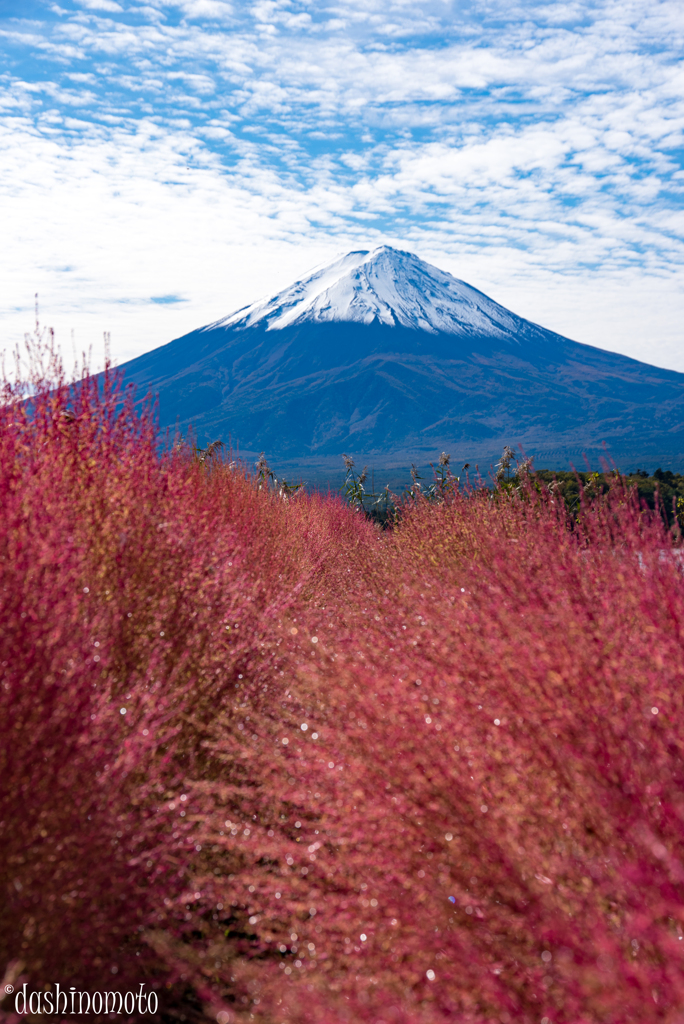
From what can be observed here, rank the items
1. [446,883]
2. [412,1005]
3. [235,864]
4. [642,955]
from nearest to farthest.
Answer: [642,955] → [412,1005] → [446,883] → [235,864]

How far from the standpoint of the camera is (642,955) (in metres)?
2.30

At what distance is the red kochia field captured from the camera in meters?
2.39

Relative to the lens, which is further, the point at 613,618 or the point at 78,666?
the point at 613,618

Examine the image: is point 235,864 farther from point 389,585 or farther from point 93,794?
point 389,585

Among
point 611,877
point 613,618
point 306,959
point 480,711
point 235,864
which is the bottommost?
point 306,959

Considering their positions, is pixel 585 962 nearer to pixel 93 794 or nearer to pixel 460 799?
pixel 460 799

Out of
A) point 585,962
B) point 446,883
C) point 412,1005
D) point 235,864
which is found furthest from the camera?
point 235,864

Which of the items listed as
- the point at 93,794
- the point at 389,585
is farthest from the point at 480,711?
the point at 389,585

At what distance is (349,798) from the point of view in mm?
3109

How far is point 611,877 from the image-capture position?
2.36 m

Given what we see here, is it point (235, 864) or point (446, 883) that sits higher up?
point (446, 883)

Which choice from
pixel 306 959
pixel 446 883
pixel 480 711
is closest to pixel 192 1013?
pixel 306 959

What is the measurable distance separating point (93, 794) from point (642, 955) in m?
1.95

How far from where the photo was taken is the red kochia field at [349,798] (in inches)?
94.0
